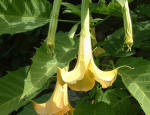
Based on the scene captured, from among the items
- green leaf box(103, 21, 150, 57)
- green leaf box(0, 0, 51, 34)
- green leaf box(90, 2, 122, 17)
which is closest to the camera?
green leaf box(90, 2, 122, 17)

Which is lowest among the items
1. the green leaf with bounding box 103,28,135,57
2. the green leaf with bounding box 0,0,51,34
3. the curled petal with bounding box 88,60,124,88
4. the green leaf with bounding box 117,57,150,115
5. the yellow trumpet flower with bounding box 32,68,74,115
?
the yellow trumpet flower with bounding box 32,68,74,115

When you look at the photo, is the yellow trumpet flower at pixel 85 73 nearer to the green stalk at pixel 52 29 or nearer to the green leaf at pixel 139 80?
the green stalk at pixel 52 29

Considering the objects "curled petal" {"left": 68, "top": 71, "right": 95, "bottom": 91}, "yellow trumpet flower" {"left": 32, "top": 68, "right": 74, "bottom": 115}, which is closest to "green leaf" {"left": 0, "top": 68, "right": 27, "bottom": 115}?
"yellow trumpet flower" {"left": 32, "top": 68, "right": 74, "bottom": 115}

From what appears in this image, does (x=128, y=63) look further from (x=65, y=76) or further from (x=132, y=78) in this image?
(x=65, y=76)

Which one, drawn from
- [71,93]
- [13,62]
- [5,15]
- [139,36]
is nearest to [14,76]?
[5,15]

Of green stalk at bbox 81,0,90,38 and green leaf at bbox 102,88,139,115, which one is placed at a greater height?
green stalk at bbox 81,0,90,38

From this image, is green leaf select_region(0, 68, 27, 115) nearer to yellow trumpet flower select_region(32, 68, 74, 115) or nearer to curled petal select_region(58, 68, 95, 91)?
yellow trumpet flower select_region(32, 68, 74, 115)

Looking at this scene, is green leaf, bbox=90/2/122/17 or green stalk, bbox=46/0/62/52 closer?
green stalk, bbox=46/0/62/52
